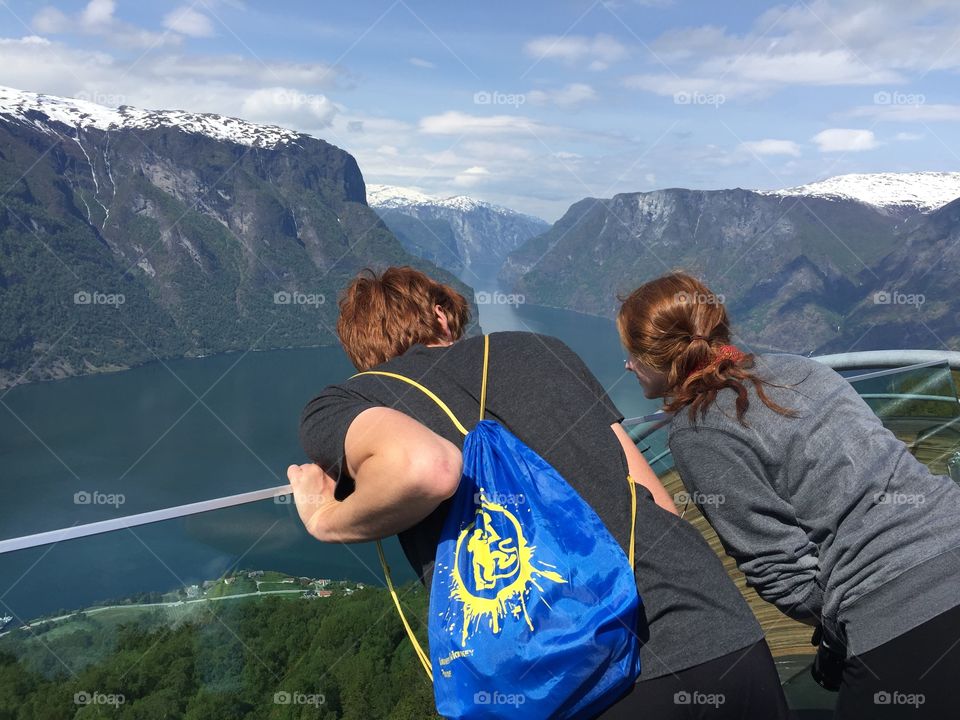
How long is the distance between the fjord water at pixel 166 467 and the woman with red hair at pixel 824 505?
830 millimetres

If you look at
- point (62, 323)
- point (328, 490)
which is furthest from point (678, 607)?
point (62, 323)

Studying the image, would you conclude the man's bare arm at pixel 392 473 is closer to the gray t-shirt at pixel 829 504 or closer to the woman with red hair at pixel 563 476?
the woman with red hair at pixel 563 476

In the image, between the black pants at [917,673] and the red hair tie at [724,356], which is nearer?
the black pants at [917,673]

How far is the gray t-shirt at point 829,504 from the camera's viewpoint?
1487 mm

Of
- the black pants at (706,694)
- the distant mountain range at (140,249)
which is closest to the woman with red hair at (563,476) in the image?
the black pants at (706,694)

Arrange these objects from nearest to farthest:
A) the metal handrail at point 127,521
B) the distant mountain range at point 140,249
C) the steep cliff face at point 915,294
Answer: the metal handrail at point 127,521 → the distant mountain range at point 140,249 → the steep cliff face at point 915,294

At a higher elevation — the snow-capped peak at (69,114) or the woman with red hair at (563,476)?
the snow-capped peak at (69,114)

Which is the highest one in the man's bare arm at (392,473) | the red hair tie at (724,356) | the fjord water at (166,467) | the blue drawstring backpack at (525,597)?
the red hair tie at (724,356)

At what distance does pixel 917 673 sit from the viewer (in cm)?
147

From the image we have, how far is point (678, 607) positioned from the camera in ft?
4.32

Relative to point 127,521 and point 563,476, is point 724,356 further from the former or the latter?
point 127,521

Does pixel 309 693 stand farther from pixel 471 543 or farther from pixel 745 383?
pixel 745 383

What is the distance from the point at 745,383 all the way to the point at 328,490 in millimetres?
842

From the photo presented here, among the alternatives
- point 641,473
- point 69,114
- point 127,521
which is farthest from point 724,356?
point 69,114
